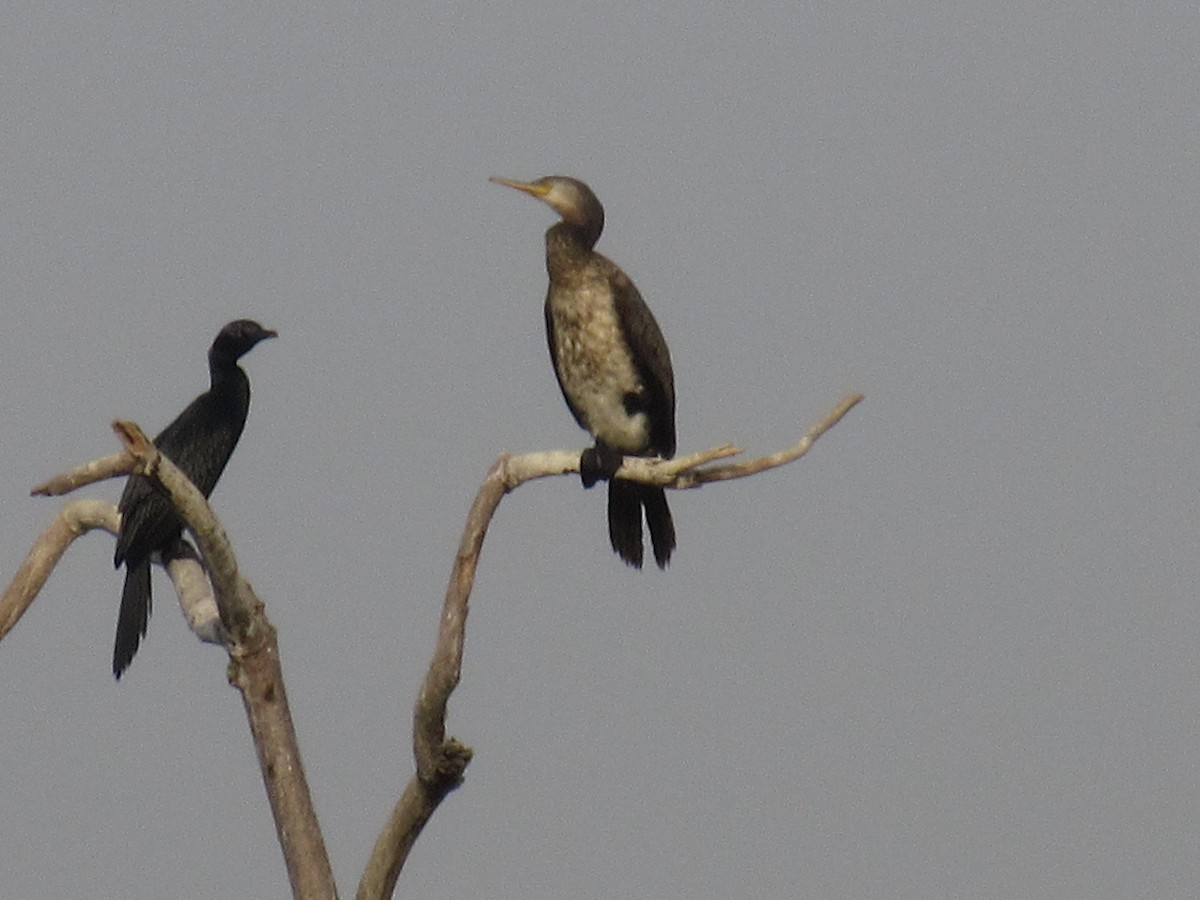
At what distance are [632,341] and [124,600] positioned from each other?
1963mm

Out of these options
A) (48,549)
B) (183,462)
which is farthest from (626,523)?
(48,549)

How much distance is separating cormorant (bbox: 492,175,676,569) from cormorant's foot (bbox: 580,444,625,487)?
118 millimetres

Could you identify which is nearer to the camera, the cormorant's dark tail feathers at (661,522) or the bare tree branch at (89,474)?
the bare tree branch at (89,474)

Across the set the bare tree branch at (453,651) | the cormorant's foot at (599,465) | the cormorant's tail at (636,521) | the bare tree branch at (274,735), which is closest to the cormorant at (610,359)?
the cormorant's tail at (636,521)

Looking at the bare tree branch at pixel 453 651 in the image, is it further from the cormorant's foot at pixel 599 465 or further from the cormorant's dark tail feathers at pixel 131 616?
the cormorant's dark tail feathers at pixel 131 616

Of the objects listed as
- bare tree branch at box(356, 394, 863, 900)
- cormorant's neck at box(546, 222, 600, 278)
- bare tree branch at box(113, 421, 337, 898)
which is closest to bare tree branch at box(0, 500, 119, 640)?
bare tree branch at box(113, 421, 337, 898)

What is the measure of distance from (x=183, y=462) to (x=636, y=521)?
1.62 m

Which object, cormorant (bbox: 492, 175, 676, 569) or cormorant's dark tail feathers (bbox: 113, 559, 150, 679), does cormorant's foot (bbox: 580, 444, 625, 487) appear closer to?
cormorant (bbox: 492, 175, 676, 569)

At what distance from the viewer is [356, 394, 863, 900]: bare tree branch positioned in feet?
20.4

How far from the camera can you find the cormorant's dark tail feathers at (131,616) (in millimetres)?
7758

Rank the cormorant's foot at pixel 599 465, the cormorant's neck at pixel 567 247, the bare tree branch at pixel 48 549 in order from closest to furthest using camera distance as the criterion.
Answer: the bare tree branch at pixel 48 549, the cormorant's foot at pixel 599 465, the cormorant's neck at pixel 567 247

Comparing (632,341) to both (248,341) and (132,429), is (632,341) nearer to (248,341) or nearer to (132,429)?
(248,341)

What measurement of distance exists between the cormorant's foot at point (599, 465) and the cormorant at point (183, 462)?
52.3 inches

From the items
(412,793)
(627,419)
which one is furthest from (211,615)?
(627,419)
